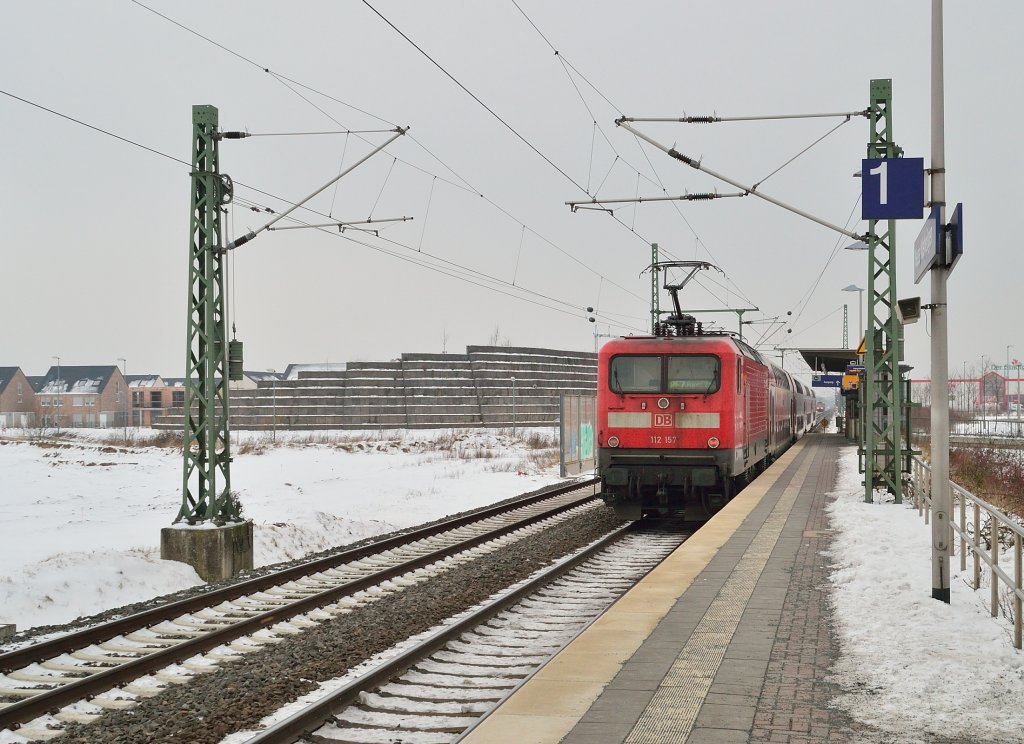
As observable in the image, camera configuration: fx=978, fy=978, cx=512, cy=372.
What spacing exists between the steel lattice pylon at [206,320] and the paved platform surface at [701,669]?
7.40 m

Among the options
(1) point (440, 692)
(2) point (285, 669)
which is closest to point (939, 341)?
(1) point (440, 692)

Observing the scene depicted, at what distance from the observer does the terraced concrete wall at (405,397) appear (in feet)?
188

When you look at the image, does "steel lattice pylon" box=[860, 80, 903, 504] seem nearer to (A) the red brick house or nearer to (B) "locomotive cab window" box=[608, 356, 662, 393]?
(B) "locomotive cab window" box=[608, 356, 662, 393]

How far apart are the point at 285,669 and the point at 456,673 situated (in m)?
1.35

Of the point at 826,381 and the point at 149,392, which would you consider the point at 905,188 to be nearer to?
the point at 826,381

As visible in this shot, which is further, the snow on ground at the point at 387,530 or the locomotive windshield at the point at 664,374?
the locomotive windshield at the point at 664,374

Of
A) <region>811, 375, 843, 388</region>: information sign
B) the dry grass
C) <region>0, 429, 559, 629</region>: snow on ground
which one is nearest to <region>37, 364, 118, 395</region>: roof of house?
<region>0, 429, 559, 629</region>: snow on ground

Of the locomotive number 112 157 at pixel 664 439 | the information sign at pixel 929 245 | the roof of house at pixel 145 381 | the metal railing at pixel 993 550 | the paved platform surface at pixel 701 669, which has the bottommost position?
the paved platform surface at pixel 701 669

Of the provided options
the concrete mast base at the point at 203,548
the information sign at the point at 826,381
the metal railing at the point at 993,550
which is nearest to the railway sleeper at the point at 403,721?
the metal railing at the point at 993,550

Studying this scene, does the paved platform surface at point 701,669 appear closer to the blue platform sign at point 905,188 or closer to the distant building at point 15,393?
the blue platform sign at point 905,188

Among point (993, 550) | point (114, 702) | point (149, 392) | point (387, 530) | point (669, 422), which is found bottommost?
point (387, 530)

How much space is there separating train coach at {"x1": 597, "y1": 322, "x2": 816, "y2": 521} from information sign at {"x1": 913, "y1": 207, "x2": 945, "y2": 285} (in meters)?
7.99

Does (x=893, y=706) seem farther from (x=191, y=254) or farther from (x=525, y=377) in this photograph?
(x=525, y=377)

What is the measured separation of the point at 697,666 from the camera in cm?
635
